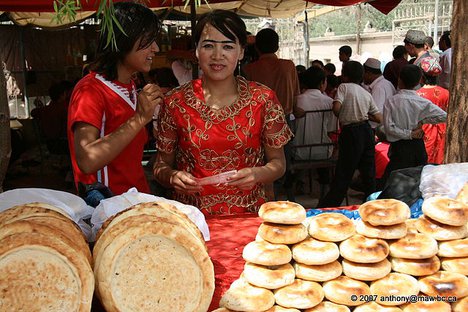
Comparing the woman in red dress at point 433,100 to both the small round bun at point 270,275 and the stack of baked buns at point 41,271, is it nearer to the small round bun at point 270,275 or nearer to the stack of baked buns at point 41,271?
the small round bun at point 270,275

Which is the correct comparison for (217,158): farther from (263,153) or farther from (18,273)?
(18,273)

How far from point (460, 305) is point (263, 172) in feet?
3.60

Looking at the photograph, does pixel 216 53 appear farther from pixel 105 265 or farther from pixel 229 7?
pixel 229 7

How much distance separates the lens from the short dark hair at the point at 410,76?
4.66 metres

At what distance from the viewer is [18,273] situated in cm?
125

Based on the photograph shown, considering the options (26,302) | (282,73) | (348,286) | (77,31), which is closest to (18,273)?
(26,302)

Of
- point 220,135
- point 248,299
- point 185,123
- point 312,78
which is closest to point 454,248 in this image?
point 248,299

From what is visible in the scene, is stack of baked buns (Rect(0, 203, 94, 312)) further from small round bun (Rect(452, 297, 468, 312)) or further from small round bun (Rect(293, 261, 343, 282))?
small round bun (Rect(452, 297, 468, 312))

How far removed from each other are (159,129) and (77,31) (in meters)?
9.90

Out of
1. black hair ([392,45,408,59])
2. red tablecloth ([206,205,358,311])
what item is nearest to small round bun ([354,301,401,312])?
red tablecloth ([206,205,358,311])

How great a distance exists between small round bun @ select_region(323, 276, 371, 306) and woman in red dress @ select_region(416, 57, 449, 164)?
148 inches

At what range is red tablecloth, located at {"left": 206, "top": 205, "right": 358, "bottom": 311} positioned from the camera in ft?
5.69

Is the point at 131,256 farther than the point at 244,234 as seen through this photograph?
No

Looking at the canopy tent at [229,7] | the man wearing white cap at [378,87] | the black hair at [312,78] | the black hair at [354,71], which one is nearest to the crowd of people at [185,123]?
the black hair at [354,71]
